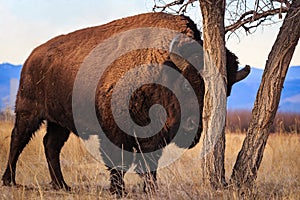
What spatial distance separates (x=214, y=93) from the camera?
4.55 meters

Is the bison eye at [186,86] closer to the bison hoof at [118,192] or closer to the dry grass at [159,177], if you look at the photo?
the dry grass at [159,177]

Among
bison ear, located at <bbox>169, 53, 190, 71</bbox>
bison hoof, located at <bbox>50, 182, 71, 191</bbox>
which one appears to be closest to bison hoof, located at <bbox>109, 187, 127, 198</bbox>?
bison hoof, located at <bbox>50, 182, 71, 191</bbox>

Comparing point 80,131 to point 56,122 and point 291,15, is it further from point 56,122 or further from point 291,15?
point 291,15

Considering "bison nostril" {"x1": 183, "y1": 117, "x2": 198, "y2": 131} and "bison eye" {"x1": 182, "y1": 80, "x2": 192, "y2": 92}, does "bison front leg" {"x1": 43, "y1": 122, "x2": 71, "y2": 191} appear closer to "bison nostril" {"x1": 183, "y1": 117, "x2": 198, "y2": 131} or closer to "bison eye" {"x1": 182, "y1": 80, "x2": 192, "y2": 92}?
"bison nostril" {"x1": 183, "y1": 117, "x2": 198, "y2": 131}

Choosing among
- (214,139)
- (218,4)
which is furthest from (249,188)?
(218,4)

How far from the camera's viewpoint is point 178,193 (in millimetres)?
4168

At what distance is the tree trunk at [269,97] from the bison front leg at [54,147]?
2.41 meters

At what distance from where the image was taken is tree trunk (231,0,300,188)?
476 centimetres

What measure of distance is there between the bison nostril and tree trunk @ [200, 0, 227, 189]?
1.21 feet

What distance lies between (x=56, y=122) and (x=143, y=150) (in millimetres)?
1456

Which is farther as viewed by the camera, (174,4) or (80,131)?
Answer: (80,131)

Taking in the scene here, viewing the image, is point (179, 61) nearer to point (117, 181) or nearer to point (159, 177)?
point (117, 181)

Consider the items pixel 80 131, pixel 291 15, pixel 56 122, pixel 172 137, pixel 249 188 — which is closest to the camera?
pixel 249 188

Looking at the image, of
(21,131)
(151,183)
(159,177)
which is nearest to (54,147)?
(21,131)
